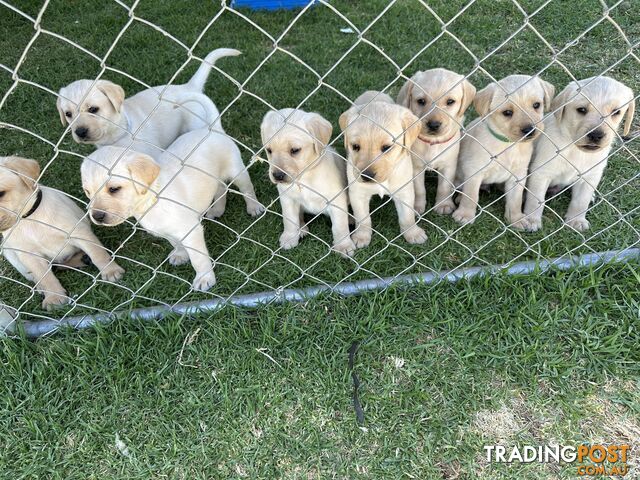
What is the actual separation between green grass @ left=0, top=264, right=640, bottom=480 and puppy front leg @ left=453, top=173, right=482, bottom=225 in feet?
2.05

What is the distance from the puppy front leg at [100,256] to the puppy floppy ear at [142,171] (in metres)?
0.63

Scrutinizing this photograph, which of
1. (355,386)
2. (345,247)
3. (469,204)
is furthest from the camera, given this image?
(469,204)

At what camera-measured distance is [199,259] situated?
2.88 metres

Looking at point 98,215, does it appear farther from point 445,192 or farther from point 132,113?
point 445,192

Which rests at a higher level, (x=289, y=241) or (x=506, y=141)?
(x=506, y=141)

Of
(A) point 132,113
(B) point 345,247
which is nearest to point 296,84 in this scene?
(A) point 132,113

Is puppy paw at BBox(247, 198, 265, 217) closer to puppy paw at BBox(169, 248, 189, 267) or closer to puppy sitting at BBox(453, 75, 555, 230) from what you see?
puppy paw at BBox(169, 248, 189, 267)

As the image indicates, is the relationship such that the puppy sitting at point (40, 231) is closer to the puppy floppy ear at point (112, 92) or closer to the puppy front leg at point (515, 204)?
the puppy floppy ear at point (112, 92)

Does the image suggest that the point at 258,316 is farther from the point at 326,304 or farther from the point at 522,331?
the point at 522,331

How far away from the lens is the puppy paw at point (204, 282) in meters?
2.91

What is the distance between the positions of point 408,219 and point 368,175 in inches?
25.3

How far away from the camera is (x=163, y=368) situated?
2445 millimetres

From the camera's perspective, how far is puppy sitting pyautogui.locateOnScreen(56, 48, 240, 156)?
131 inches

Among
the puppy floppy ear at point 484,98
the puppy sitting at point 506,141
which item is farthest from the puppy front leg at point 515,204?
the puppy floppy ear at point 484,98
